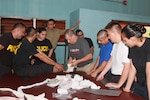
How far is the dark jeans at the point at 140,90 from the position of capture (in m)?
1.77

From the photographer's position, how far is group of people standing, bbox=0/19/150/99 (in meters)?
1.62

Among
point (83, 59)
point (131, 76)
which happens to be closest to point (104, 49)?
point (83, 59)

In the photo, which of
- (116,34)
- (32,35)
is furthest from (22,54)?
(116,34)

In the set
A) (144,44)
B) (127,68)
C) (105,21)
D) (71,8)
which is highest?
(71,8)

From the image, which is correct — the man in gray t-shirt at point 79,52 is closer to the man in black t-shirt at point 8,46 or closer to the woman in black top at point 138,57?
the man in black t-shirt at point 8,46

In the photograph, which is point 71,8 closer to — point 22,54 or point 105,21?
point 105,21

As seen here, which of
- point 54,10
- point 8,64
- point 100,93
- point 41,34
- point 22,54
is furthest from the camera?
point 54,10

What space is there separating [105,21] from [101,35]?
2617 mm

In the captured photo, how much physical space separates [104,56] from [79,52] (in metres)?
0.50

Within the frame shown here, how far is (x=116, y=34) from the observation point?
1973mm

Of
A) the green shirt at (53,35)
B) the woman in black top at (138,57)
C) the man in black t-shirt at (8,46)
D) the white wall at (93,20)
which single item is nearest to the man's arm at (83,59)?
the man in black t-shirt at (8,46)

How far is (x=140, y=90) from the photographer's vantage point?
1814 mm

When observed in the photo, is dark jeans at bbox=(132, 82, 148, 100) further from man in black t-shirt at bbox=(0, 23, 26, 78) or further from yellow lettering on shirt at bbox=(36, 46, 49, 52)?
yellow lettering on shirt at bbox=(36, 46, 49, 52)

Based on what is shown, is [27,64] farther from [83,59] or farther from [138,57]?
[138,57]
